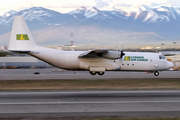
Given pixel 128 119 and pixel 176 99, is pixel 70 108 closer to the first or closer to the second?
pixel 128 119

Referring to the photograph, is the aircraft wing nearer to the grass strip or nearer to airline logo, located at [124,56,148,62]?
airline logo, located at [124,56,148,62]

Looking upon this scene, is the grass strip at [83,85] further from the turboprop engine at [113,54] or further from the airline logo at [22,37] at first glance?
the airline logo at [22,37]

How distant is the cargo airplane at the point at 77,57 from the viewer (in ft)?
95.5

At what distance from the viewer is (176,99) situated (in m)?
14.2

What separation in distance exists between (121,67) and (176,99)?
52.4 feet

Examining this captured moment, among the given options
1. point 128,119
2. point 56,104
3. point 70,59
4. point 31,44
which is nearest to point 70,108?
point 56,104

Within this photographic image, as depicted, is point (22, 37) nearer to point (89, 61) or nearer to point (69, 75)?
point (69, 75)

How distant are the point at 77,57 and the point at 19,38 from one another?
8219mm

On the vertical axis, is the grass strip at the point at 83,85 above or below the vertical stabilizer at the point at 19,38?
below

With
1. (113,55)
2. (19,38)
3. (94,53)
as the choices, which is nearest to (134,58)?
(113,55)

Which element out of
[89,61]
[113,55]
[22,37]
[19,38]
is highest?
[22,37]

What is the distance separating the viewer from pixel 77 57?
29500 millimetres

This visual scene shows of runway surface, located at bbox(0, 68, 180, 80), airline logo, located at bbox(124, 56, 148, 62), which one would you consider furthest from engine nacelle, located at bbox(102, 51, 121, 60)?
runway surface, located at bbox(0, 68, 180, 80)

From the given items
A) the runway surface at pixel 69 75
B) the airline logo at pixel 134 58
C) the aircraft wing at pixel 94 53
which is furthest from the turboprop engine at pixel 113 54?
the runway surface at pixel 69 75
